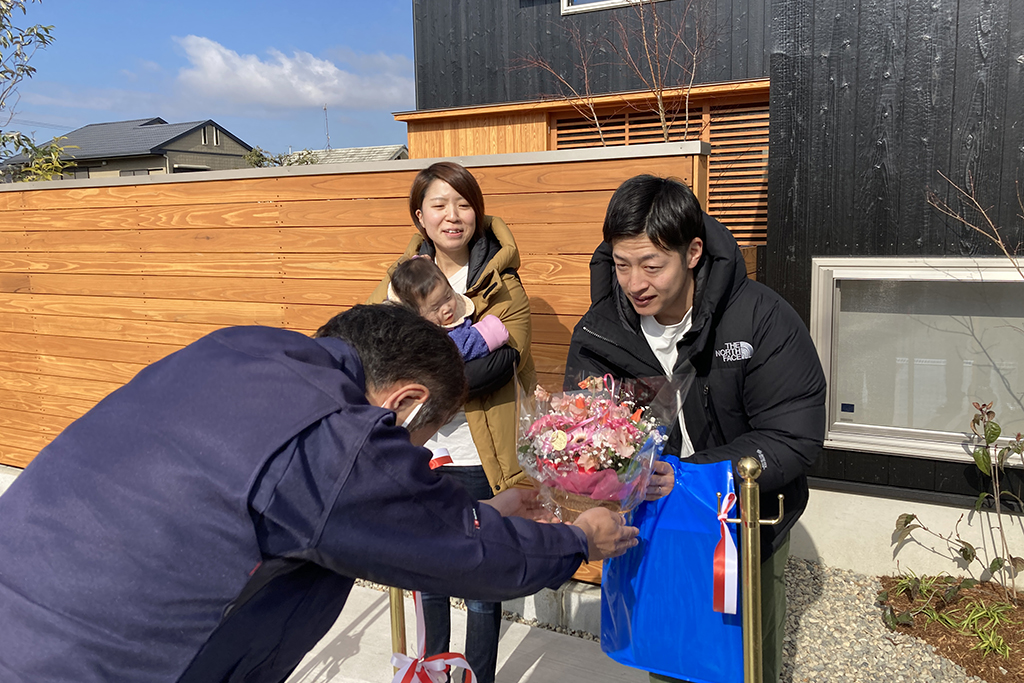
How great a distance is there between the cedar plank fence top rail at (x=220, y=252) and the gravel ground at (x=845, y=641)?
6.12 feet

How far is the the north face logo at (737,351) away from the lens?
2.17m

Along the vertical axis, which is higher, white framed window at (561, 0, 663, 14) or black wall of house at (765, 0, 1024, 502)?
white framed window at (561, 0, 663, 14)

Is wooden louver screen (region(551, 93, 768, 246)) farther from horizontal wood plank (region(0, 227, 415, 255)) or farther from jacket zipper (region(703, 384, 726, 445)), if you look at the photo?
jacket zipper (region(703, 384, 726, 445))

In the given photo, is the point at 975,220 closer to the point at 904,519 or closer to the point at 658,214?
the point at 904,519

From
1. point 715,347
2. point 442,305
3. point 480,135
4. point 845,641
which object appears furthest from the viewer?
point 480,135

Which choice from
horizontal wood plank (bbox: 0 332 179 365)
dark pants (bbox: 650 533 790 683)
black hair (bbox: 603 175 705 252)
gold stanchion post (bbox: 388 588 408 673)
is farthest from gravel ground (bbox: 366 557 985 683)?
horizontal wood plank (bbox: 0 332 179 365)

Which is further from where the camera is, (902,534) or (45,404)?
(45,404)

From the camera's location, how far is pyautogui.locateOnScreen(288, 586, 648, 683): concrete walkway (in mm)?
3494

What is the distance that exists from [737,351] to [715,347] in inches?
2.7

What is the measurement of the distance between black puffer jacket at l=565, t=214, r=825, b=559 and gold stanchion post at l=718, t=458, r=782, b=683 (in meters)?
0.18

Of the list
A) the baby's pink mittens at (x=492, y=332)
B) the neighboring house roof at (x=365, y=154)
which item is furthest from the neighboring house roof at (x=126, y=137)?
the baby's pink mittens at (x=492, y=332)

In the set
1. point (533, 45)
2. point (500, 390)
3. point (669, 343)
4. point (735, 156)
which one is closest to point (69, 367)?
point (500, 390)

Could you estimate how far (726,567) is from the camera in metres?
2.00

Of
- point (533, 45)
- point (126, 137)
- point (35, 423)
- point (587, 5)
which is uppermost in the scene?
point (126, 137)
